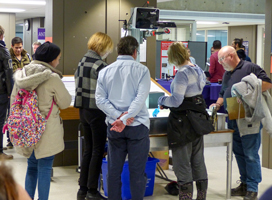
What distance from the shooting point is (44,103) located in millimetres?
3125

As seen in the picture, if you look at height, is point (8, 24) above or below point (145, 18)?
above

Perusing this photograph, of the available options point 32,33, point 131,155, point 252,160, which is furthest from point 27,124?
point 32,33

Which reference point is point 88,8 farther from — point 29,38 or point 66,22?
point 29,38

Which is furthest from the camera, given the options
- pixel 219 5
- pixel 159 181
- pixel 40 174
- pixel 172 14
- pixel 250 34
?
pixel 250 34

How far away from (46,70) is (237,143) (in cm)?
203

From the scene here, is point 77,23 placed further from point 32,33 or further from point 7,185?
point 32,33

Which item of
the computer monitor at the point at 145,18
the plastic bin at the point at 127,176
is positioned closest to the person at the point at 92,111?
the plastic bin at the point at 127,176

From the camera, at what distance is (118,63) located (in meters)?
3.16

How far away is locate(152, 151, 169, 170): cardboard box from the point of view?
490 centimetres

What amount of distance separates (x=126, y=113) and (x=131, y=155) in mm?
327

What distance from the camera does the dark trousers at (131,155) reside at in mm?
3109

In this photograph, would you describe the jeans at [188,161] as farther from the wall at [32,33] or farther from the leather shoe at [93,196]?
the wall at [32,33]

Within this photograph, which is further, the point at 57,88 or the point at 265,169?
the point at 265,169

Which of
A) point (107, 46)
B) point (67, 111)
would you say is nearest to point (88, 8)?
point (67, 111)
